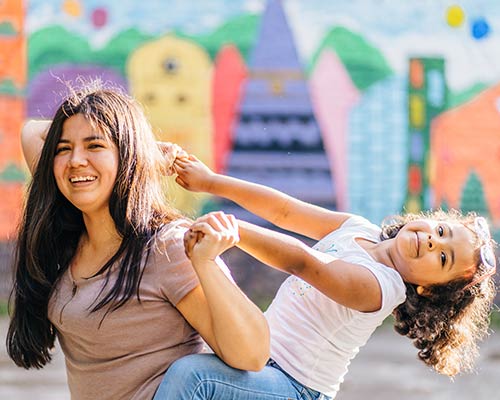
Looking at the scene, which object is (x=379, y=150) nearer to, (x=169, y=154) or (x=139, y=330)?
(x=169, y=154)

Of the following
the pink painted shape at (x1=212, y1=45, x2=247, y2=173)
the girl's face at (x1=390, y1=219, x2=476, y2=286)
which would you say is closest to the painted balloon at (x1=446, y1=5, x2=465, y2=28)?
the pink painted shape at (x1=212, y1=45, x2=247, y2=173)

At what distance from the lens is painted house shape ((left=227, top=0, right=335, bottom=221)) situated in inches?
326

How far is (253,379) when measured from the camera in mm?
2744

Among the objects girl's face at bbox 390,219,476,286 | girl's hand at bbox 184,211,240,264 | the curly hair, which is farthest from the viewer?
the curly hair

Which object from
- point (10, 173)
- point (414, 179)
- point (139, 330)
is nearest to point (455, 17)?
point (414, 179)

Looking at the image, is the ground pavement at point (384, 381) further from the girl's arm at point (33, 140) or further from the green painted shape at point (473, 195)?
the girl's arm at point (33, 140)

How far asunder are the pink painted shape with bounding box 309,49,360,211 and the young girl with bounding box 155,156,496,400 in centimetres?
500

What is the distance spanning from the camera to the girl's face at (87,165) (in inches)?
108

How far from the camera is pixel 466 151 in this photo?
8.48 meters

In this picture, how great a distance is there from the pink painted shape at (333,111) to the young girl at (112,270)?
553cm

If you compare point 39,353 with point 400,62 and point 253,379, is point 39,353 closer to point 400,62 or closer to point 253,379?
point 253,379

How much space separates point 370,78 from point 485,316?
17.4 feet

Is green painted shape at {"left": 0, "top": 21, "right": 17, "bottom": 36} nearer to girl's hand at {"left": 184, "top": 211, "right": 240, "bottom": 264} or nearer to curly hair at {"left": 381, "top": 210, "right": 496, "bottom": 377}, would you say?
curly hair at {"left": 381, "top": 210, "right": 496, "bottom": 377}

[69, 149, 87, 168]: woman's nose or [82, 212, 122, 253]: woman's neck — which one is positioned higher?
[69, 149, 87, 168]: woman's nose
